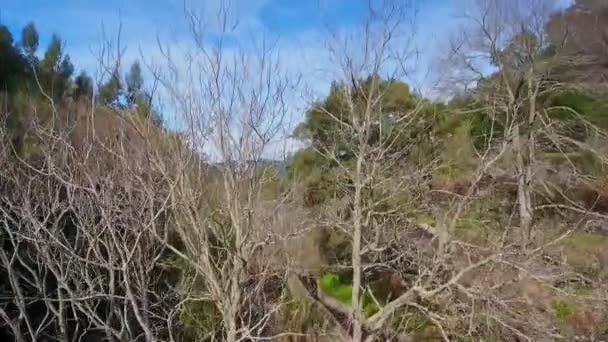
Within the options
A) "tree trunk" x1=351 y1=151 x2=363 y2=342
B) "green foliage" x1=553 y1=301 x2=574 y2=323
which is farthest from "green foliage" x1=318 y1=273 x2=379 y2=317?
"green foliage" x1=553 y1=301 x2=574 y2=323

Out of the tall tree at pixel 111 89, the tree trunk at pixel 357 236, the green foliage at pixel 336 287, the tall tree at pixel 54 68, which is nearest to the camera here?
the tall tree at pixel 111 89

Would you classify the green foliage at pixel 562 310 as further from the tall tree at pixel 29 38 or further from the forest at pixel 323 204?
the tall tree at pixel 29 38

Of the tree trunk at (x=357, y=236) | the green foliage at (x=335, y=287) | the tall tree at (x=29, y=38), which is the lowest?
the green foliage at (x=335, y=287)

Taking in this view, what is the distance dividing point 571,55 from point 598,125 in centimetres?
175

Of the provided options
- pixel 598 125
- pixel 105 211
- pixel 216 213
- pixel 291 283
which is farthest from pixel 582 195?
pixel 105 211

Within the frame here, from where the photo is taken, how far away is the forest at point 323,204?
4.96m

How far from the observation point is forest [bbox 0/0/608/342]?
496 centimetres

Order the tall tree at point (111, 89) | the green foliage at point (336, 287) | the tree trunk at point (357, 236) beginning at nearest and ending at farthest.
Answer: the tall tree at point (111, 89) < the tree trunk at point (357, 236) < the green foliage at point (336, 287)

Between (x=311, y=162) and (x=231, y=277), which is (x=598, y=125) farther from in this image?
(x=231, y=277)

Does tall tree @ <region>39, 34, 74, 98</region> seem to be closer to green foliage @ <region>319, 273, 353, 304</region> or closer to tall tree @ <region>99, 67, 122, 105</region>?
tall tree @ <region>99, 67, 122, 105</region>

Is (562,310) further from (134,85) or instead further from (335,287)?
(134,85)

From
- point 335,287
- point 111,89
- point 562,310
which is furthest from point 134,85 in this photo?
point 562,310

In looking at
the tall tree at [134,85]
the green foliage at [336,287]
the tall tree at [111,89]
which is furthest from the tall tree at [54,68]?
the green foliage at [336,287]

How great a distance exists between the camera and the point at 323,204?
9258mm
